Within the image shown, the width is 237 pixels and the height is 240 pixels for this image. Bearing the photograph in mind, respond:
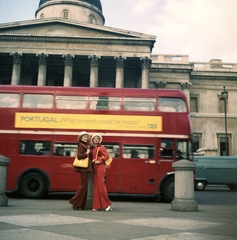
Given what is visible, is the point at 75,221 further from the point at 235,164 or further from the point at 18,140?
the point at 235,164

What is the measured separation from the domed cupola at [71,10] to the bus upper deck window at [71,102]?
35371 millimetres

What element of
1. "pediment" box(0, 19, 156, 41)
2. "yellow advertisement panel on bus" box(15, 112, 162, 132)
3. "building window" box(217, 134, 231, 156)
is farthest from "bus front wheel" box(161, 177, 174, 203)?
"building window" box(217, 134, 231, 156)

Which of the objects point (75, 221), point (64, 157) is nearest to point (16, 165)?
point (64, 157)

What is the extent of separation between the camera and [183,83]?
4144 cm

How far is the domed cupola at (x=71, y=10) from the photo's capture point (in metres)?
46.2

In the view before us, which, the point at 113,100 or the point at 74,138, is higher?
the point at 113,100

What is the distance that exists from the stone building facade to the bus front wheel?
19.8 m

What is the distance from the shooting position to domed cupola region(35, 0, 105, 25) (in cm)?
4625

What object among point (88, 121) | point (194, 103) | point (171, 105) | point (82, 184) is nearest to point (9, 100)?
point (88, 121)

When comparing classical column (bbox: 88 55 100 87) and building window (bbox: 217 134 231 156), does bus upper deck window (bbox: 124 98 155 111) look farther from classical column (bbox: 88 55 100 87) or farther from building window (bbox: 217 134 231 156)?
building window (bbox: 217 134 231 156)

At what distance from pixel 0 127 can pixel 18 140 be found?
32.4 inches

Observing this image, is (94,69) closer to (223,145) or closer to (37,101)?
(223,145)

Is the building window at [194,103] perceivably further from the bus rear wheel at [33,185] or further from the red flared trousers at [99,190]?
the red flared trousers at [99,190]

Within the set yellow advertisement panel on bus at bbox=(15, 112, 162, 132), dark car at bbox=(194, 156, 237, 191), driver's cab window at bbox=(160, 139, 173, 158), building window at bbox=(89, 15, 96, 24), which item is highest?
building window at bbox=(89, 15, 96, 24)
